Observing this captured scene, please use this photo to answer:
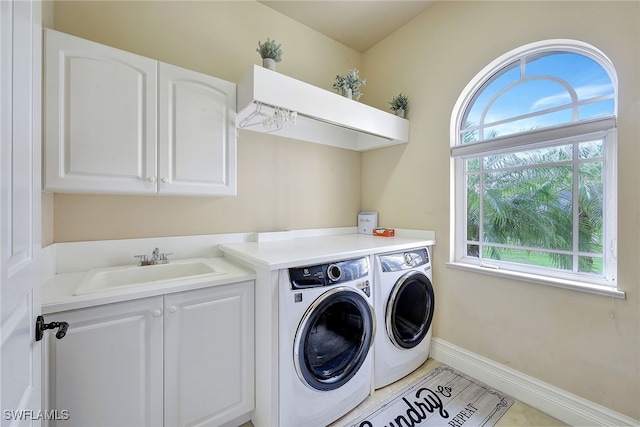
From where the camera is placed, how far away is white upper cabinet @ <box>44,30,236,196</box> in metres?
1.28

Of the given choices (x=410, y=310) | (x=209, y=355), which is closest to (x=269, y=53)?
(x=209, y=355)

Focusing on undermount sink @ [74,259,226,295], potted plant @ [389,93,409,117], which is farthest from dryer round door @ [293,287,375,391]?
potted plant @ [389,93,409,117]

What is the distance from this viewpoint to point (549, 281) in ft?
5.41

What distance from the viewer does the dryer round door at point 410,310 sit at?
1833 millimetres

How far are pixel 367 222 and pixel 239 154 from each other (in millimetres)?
1442

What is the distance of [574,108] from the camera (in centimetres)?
166

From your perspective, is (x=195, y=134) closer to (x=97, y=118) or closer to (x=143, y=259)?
(x=97, y=118)

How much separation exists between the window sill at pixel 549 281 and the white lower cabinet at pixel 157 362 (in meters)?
1.66

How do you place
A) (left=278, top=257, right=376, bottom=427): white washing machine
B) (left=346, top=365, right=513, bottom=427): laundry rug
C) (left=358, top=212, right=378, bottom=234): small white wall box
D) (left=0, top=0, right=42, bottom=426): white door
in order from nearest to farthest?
1. (left=0, top=0, right=42, bottom=426): white door
2. (left=278, top=257, right=376, bottom=427): white washing machine
3. (left=346, top=365, right=513, bottom=427): laundry rug
4. (left=358, top=212, right=378, bottom=234): small white wall box

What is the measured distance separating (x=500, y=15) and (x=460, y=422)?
9.05 feet

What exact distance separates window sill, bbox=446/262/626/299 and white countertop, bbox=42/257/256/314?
165cm

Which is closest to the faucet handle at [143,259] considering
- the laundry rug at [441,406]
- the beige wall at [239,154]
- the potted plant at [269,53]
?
the beige wall at [239,154]

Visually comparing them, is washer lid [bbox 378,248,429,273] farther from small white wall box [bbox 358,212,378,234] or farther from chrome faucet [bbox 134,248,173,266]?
chrome faucet [bbox 134,248,173,266]

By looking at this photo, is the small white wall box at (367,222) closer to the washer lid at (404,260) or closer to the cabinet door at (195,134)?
the washer lid at (404,260)
